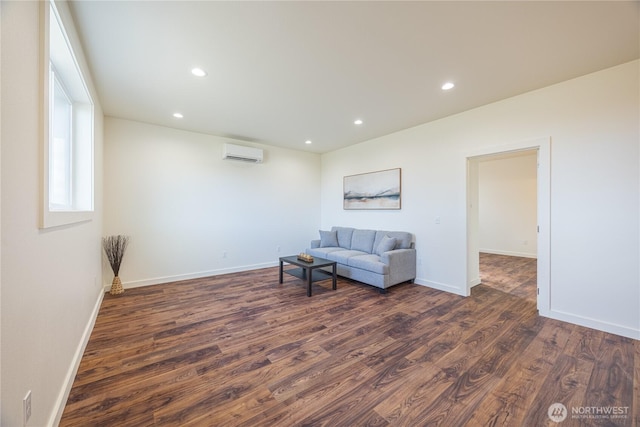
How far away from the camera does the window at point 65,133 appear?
1.47m

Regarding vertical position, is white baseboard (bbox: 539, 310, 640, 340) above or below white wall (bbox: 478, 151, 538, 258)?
below

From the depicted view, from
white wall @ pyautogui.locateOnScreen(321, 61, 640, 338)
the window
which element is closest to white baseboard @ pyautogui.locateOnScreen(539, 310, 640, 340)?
white wall @ pyautogui.locateOnScreen(321, 61, 640, 338)

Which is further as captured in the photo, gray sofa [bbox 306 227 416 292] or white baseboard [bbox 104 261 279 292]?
white baseboard [bbox 104 261 279 292]

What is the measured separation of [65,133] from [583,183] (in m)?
5.27

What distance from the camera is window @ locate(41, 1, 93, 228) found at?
4.84 feet

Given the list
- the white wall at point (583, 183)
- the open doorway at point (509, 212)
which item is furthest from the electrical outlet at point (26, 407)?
the open doorway at point (509, 212)

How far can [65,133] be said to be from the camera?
245 cm

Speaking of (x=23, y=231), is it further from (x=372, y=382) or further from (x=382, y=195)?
(x=382, y=195)

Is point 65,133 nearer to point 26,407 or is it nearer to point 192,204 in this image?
point 192,204

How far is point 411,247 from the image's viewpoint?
4.23 m

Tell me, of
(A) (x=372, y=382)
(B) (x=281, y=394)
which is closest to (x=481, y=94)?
(A) (x=372, y=382)

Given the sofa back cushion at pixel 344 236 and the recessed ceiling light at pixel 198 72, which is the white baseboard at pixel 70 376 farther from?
the sofa back cushion at pixel 344 236

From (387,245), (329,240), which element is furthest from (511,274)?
(329,240)

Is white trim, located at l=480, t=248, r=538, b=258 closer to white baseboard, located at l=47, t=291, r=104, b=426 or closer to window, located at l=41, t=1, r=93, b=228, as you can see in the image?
white baseboard, located at l=47, t=291, r=104, b=426
